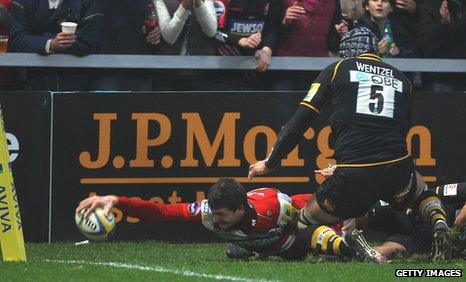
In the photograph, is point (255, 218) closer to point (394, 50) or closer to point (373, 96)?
point (373, 96)

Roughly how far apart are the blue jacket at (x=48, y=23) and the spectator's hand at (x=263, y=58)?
1.61 m

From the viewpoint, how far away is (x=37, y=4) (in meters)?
11.6

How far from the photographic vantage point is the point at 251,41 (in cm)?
1182

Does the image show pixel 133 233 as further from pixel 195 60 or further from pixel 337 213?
pixel 337 213

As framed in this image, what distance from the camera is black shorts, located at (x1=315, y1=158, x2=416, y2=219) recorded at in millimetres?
9484

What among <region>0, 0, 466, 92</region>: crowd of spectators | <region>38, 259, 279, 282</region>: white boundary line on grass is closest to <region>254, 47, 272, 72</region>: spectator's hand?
<region>0, 0, 466, 92</region>: crowd of spectators

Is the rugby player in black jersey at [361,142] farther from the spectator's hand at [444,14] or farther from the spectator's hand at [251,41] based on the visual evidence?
the spectator's hand at [444,14]

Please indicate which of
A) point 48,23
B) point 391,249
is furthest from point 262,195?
point 48,23

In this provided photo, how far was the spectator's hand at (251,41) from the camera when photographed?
11.8 metres

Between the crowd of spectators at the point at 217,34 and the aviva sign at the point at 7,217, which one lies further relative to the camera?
the crowd of spectators at the point at 217,34

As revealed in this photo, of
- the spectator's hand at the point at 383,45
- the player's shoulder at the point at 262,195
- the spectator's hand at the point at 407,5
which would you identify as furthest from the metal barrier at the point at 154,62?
the player's shoulder at the point at 262,195

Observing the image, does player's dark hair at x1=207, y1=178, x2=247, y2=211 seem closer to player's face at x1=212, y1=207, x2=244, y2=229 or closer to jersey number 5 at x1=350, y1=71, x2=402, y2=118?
player's face at x1=212, y1=207, x2=244, y2=229

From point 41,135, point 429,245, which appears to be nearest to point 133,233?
point 41,135

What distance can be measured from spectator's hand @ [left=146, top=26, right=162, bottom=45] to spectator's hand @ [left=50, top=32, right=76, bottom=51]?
787 mm
